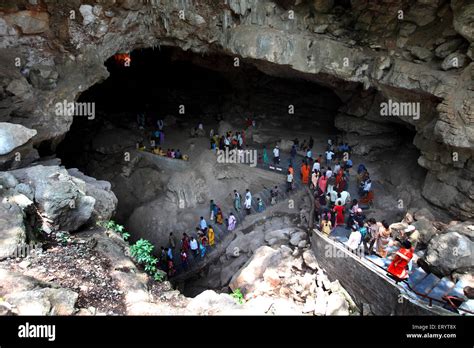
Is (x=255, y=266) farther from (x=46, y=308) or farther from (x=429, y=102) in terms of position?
(x=429, y=102)

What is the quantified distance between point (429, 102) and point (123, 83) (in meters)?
18.9

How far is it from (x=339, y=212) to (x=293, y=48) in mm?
7176

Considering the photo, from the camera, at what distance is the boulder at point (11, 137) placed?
10039 millimetres

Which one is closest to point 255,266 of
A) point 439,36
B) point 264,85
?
point 439,36

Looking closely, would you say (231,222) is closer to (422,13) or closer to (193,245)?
(193,245)

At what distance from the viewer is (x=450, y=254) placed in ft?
30.6

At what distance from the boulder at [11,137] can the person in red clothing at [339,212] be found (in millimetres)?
9822

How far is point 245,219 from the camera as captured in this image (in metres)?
15.0

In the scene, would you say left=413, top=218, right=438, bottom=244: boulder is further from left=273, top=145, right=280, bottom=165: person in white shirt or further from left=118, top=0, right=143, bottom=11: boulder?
left=118, top=0, right=143, bottom=11: boulder

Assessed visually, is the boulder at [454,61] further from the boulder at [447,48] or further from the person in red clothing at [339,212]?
the person in red clothing at [339,212]

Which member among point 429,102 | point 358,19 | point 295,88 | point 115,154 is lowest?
point 115,154

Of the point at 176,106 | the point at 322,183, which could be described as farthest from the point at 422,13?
the point at 176,106

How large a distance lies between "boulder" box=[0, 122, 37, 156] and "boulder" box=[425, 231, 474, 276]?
38.7ft

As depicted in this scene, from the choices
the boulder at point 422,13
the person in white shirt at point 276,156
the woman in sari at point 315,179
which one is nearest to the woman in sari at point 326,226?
Result: the woman in sari at point 315,179
